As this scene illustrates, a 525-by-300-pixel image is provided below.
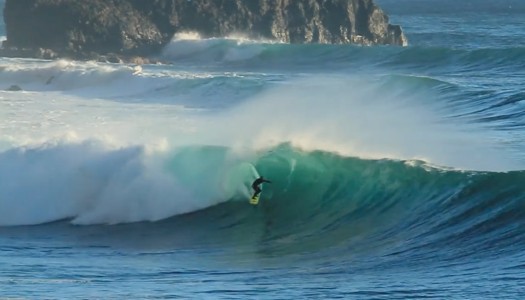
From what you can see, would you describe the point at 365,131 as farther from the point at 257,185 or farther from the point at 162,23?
the point at 162,23

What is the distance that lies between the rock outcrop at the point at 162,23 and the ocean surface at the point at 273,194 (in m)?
18.5

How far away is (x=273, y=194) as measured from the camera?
A: 74.8 ft

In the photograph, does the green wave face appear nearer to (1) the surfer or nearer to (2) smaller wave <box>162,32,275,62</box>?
(1) the surfer

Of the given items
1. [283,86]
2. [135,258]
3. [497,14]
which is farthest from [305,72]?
[497,14]

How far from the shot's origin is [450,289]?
14023 millimetres

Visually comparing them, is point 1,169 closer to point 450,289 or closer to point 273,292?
point 273,292

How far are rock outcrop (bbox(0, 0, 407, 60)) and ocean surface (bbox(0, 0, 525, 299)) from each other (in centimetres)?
1845

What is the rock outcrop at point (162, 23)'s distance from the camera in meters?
58.3

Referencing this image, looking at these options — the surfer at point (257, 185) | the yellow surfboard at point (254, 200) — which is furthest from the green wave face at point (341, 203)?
the surfer at point (257, 185)

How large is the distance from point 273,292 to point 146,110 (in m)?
22.3

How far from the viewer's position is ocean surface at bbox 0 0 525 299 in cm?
1565

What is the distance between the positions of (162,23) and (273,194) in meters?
40.5

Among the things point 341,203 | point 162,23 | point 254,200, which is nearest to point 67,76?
point 162,23

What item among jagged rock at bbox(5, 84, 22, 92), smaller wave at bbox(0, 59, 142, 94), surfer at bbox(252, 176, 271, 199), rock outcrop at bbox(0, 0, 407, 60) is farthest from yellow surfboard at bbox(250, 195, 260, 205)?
rock outcrop at bbox(0, 0, 407, 60)
